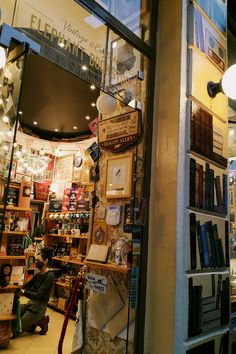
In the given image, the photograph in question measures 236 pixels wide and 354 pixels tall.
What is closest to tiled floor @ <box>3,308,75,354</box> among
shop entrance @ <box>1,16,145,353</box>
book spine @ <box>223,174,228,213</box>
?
shop entrance @ <box>1,16,145,353</box>

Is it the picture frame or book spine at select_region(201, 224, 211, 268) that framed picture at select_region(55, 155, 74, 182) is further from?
book spine at select_region(201, 224, 211, 268)

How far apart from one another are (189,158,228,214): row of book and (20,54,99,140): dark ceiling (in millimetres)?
2912

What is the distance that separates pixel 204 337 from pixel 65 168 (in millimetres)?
6104

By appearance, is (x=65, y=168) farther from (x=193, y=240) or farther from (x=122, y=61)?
(x=193, y=240)

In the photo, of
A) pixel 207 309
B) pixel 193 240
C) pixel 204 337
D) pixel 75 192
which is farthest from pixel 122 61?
pixel 75 192

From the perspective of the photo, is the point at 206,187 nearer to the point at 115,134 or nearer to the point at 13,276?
the point at 115,134

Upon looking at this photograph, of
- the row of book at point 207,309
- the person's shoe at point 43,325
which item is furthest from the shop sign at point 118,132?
the person's shoe at point 43,325

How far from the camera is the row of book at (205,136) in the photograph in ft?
6.94

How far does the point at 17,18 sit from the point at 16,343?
4.74m

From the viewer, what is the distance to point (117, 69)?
82.2 inches

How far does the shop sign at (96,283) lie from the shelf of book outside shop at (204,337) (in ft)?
2.19

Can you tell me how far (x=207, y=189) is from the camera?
2.22 meters

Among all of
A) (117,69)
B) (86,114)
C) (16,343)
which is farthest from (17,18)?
(86,114)

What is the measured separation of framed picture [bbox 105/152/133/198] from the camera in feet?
7.26
